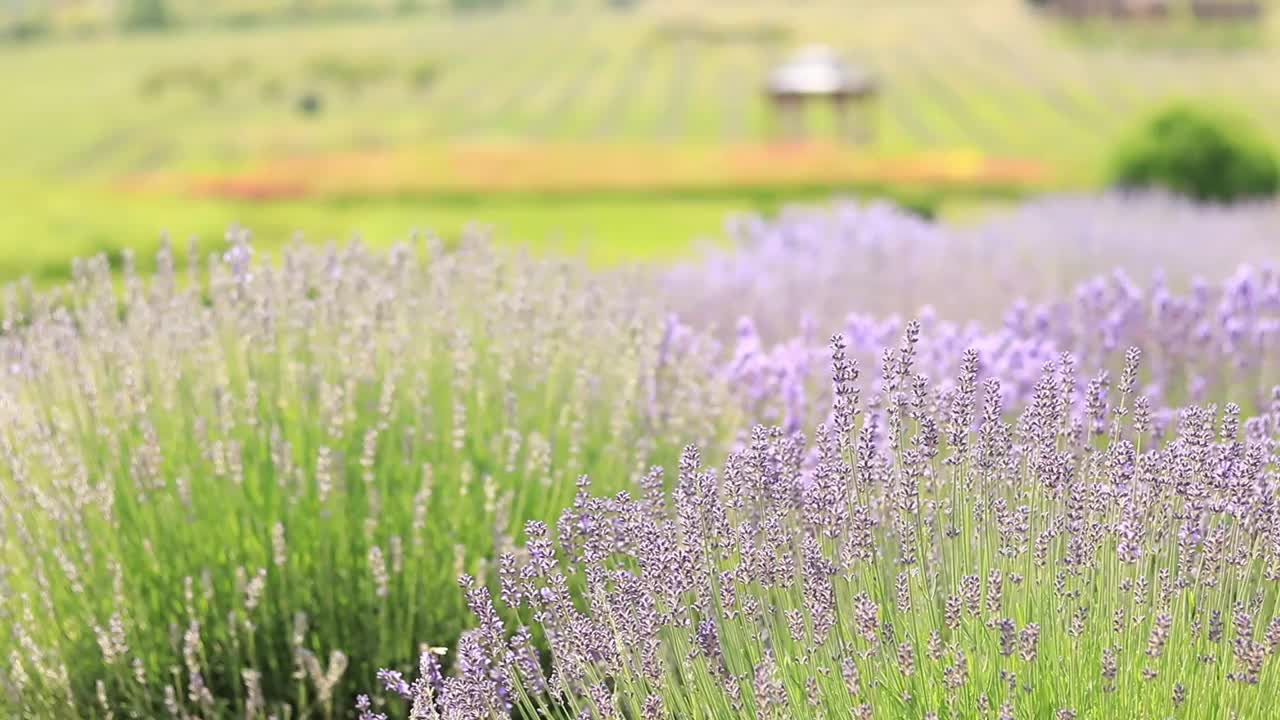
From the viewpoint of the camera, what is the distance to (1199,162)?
51.9 feet

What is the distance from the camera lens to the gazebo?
25.2 m

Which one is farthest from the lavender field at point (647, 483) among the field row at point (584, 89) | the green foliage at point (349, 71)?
the green foliage at point (349, 71)

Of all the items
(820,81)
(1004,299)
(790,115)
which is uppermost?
(820,81)

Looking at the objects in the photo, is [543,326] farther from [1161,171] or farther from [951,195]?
[951,195]

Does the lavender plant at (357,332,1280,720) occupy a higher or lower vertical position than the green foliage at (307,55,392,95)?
lower

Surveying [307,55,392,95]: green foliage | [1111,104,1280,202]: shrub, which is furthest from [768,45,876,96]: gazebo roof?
[1111,104,1280,202]: shrub

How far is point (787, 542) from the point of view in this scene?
2.46 metres

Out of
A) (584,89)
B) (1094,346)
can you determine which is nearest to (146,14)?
(584,89)

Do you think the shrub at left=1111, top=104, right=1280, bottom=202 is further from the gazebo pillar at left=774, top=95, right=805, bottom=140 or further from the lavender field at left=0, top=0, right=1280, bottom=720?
the gazebo pillar at left=774, top=95, right=805, bottom=140

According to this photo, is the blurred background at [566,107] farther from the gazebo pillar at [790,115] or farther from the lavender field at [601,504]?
the lavender field at [601,504]

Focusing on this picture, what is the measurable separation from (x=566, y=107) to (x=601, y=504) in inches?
1132

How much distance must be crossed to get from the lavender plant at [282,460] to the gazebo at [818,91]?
2181 centimetres

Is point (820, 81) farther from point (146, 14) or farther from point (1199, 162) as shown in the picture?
point (146, 14)

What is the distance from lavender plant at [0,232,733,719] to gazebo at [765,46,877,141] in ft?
71.5
